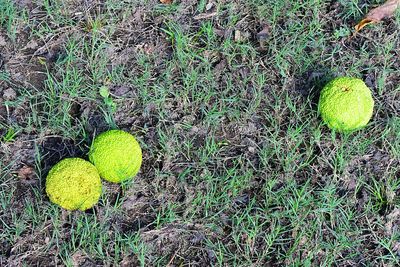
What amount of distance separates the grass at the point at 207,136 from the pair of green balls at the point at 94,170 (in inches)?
5.8

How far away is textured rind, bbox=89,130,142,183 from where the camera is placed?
10.9ft

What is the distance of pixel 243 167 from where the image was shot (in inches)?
142

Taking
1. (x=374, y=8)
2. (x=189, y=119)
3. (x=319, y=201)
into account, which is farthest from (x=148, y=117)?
(x=374, y=8)

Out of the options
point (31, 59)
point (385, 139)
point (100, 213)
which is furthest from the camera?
point (31, 59)

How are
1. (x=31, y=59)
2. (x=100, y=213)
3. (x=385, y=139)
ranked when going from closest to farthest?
(x=100, y=213) → (x=385, y=139) → (x=31, y=59)

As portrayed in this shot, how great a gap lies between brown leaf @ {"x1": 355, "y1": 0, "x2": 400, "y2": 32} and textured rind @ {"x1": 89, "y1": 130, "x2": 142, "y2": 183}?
1.73m

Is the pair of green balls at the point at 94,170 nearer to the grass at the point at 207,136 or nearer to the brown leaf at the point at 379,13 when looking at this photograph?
the grass at the point at 207,136

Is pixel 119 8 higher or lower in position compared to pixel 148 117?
higher

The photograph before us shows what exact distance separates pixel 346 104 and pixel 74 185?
5.00 feet

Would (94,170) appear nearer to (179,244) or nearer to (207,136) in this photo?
(179,244)

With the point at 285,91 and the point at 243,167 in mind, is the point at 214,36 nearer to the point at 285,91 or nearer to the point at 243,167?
the point at 285,91

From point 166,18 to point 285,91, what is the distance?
3.04 feet

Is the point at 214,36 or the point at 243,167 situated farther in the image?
the point at 214,36

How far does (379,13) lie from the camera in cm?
414
